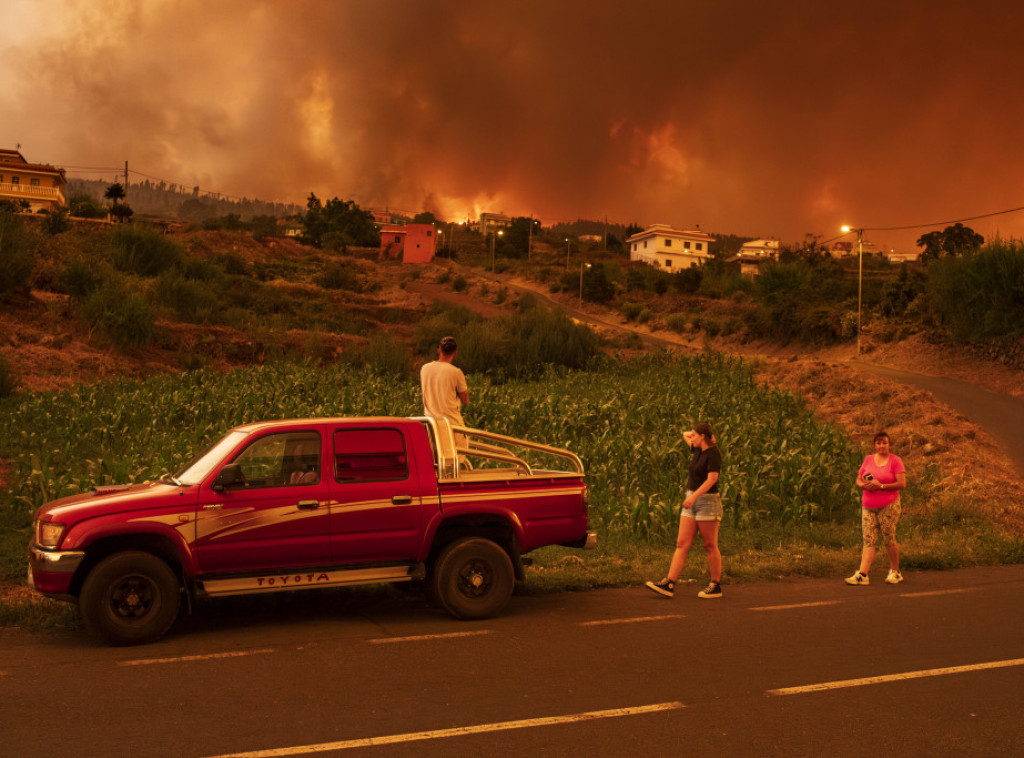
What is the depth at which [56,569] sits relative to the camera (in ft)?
23.1

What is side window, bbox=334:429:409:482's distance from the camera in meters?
8.07

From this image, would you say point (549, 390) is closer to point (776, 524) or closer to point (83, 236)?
point (776, 524)

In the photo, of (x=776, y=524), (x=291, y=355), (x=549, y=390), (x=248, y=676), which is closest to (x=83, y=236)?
(x=291, y=355)

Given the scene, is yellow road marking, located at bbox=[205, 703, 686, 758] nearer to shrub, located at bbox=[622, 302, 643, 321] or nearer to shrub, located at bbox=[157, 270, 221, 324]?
shrub, located at bbox=[157, 270, 221, 324]

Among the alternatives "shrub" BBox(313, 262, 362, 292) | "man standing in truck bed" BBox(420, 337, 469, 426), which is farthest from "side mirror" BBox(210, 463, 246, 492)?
"shrub" BBox(313, 262, 362, 292)

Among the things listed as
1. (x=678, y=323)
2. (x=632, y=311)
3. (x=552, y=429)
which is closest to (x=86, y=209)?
(x=632, y=311)

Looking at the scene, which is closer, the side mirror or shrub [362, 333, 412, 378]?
the side mirror

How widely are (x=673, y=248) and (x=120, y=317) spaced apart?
99387mm

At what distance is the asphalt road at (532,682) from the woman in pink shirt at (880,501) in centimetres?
138

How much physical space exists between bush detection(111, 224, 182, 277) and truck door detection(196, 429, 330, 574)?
43.3 metres

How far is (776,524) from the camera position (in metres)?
14.0

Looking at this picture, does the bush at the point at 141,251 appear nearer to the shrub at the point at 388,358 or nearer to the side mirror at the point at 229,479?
the shrub at the point at 388,358

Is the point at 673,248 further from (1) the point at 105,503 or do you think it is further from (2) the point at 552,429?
(1) the point at 105,503


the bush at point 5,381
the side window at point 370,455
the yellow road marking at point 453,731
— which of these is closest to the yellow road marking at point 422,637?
the side window at point 370,455
